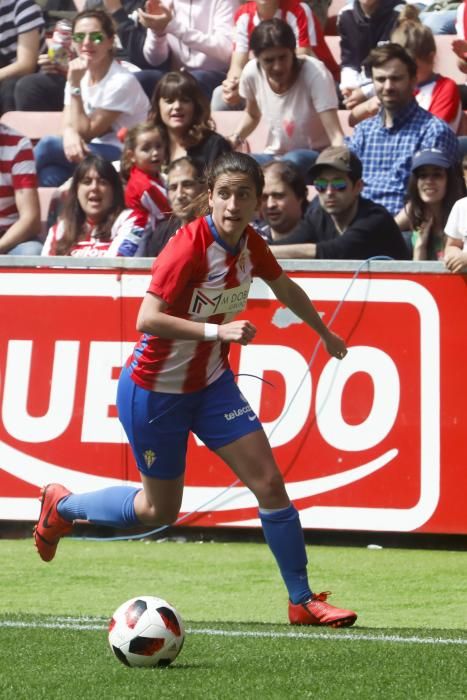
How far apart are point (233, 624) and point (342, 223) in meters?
3.69

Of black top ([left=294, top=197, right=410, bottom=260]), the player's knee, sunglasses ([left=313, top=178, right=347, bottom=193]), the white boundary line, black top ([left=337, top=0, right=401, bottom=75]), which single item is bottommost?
the white boundary line

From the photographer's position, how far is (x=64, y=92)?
12250mm

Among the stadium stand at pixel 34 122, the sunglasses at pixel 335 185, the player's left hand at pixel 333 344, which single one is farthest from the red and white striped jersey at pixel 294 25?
the player's left hand at pixel 333 344

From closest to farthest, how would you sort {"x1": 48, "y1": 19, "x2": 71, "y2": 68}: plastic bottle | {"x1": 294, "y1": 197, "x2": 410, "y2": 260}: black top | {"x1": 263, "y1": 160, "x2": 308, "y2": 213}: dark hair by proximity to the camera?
{"x1": 294, "y1": 197, "x2": 410, "y2": 260}: black top
{"x1": 263, "y1": 160, "x2": 308, "y2": 213}: dark hair
{"x1": 48, "y1": 19, "x2": 71, "y2": 68}: plastic bottle

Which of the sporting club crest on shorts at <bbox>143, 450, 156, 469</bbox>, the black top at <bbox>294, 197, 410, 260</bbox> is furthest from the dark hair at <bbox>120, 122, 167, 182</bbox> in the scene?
the sporting club crest on shorts at <bbox>143, 450, 156, 469</bbox>

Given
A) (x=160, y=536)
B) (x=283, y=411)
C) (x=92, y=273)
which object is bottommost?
(x=160, y=536)

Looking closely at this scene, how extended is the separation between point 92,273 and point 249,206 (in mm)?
2856

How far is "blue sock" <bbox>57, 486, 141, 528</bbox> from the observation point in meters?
6.34

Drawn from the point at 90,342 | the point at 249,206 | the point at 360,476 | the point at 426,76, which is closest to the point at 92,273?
the point at 90,342

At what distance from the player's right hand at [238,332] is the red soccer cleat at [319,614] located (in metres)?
1.35

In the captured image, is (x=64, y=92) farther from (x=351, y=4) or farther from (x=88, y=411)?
(x=88, y=411)

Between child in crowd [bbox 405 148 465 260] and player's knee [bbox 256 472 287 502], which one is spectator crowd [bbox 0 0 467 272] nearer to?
child in crowd [bbox 405 148 465 260]

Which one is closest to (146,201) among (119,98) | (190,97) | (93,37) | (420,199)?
(190,97)

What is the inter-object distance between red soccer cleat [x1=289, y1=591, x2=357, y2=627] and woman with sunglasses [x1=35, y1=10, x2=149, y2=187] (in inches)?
235
